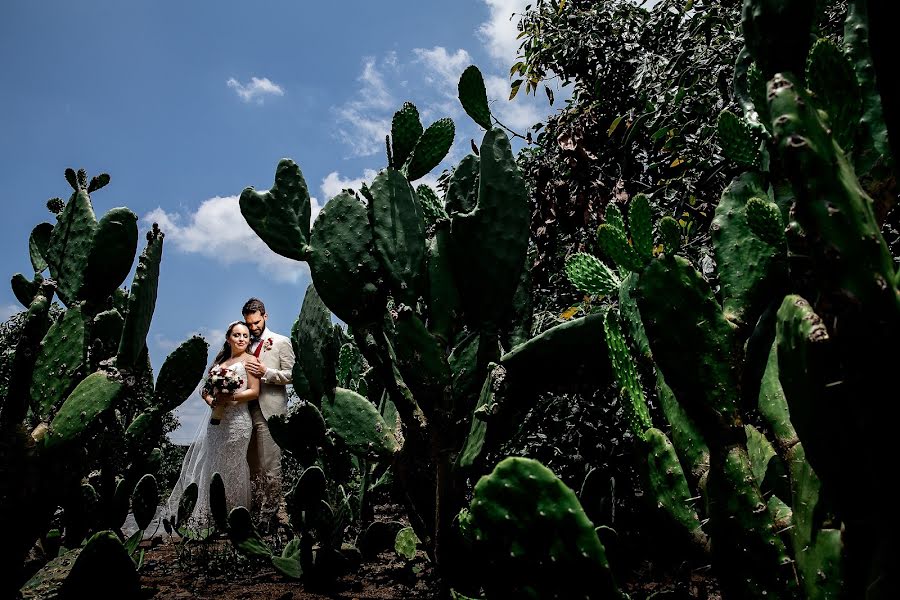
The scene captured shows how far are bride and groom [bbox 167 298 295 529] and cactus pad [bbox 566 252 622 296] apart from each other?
3.08 m

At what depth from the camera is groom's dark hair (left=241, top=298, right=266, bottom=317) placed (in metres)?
4.65

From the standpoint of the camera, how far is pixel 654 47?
4.12 metres

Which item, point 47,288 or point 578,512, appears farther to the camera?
point 47,288

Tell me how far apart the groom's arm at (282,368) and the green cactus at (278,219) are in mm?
2337

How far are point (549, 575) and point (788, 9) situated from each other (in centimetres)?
111

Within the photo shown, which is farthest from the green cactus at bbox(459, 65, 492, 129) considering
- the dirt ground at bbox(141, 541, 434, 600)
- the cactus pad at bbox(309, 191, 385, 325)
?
the dirt ground at bbox(141, 541, 434, 600)

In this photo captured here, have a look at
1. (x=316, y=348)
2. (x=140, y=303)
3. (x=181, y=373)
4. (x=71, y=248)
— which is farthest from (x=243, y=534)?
(x=71, y=248)

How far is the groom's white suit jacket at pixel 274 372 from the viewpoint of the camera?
4.44m

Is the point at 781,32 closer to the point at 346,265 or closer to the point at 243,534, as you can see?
the point at 346,265

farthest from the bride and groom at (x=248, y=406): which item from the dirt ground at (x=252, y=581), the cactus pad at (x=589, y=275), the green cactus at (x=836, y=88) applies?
the green cactus at (x=836, y=88)

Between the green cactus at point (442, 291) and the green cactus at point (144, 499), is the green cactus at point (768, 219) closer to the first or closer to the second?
the green cactus at point (442, 291)

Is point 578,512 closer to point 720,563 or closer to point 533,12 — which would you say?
point 720,563

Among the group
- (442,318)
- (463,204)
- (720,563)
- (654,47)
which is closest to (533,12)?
(654,47)

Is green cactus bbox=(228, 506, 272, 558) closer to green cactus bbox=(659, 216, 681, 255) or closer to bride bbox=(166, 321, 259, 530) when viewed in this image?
bride bbox=(166, 321, 259, 530)
